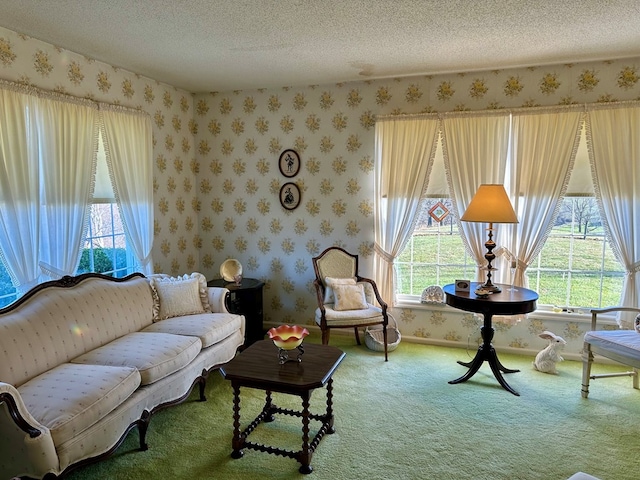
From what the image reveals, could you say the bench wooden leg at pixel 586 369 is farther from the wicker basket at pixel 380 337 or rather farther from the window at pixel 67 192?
the window at pixel 67 192

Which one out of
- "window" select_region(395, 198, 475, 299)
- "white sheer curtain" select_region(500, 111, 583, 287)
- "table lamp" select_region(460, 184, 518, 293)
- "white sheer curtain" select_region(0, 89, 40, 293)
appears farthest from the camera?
"window" select_region(395, 198, 475, 299)

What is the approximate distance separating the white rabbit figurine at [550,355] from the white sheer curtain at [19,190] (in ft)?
13.4

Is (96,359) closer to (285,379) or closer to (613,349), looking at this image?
(285,379)

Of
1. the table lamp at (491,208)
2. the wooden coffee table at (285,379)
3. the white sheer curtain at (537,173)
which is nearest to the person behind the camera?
the wooden coffee table at (285,379)

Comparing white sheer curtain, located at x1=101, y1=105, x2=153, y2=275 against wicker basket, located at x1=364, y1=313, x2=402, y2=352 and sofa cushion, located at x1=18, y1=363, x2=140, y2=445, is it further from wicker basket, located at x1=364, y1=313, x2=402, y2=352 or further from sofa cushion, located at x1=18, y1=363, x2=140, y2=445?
wicker basket, located at x1=364, y1=313, x2=402, y2=352

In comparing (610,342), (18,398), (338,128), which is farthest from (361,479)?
(338,128)

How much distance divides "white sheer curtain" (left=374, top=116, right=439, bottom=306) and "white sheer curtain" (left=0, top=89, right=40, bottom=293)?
297cm

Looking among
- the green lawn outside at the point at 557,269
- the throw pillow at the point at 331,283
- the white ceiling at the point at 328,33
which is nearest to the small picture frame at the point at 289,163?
the white ceiling at the point at 328,33

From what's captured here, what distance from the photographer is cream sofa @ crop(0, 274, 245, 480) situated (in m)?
2.13

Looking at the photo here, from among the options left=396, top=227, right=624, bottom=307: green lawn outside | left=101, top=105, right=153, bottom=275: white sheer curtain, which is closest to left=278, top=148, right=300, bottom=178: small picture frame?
left=101, top=105, right=153, bottom=275: white sheer curtain

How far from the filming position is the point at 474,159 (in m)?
4.21

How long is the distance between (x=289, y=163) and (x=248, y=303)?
157cm

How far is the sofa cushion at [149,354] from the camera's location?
9.15 ft

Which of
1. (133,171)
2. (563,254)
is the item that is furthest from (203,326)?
(563,254)
